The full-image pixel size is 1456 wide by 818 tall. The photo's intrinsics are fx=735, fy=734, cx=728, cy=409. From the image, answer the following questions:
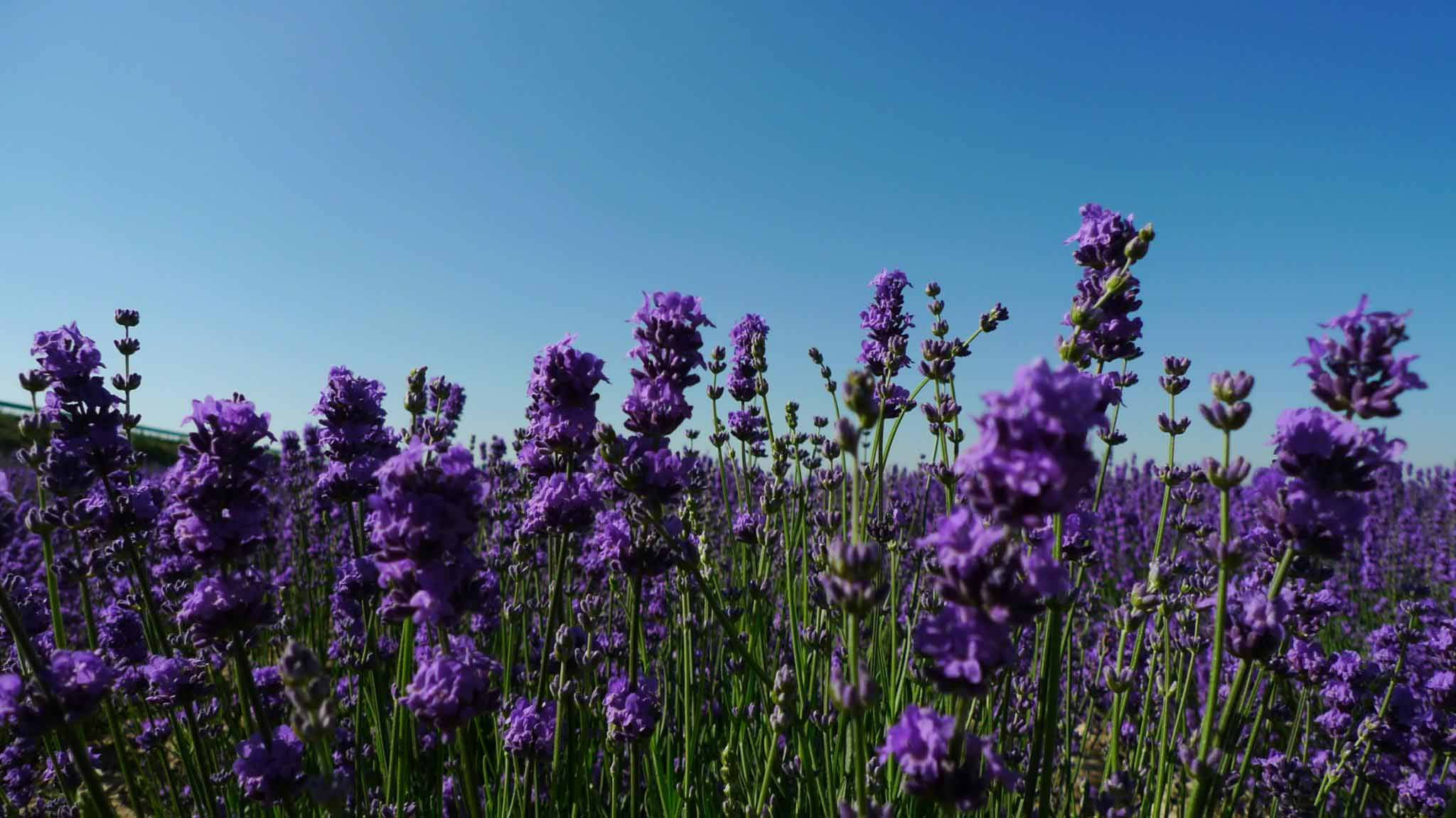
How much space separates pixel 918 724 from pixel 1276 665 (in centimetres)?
194

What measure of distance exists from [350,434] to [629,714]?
5.05 feet

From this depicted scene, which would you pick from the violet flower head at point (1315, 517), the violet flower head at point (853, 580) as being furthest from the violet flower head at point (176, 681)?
the violet flower head at point (1315, 517)

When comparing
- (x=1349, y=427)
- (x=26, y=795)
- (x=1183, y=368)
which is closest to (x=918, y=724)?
(x=1349, y=427)

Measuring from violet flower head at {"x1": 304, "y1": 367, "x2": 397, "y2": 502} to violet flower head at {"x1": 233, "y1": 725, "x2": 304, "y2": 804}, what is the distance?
948 millimetres

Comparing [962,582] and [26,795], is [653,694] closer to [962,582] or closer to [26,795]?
[962,582]

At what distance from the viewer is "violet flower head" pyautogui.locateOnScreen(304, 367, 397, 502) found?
2797 mm

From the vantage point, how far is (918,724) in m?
1.33

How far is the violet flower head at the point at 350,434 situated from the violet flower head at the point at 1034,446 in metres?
2.41

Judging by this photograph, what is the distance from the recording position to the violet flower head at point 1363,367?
1476mm

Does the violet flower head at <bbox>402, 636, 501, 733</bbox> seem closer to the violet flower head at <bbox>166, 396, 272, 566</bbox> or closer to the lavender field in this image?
the lavender field

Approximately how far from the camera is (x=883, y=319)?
3869 millimetres

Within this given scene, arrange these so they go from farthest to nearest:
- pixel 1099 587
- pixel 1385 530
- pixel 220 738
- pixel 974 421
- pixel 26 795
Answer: pixel 1385 530
pixel 1099 587
pixel 220 738
pixel 26 795
pixel 974 421

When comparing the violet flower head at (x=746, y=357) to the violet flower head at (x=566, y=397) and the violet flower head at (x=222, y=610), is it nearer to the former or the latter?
the violet flower head at (x=566, y=397)

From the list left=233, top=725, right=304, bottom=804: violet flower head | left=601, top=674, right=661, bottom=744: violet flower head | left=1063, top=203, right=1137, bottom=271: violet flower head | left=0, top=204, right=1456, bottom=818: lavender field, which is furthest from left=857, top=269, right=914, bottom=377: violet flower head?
left=233, top=725, right=304, bottom=804: violet flower head
